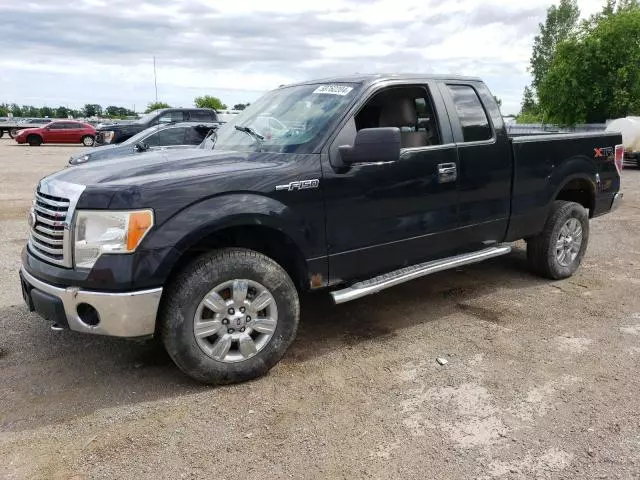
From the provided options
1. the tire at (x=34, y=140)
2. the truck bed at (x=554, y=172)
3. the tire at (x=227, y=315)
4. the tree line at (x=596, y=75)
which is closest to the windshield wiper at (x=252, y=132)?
the tire at (x=227, y=315)

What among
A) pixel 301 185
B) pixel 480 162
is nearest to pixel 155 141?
pixel 480 162

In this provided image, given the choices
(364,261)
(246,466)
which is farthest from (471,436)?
(364,261)

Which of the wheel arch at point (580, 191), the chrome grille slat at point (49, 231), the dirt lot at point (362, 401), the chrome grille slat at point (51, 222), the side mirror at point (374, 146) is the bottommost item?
the dirt lot at point (362, 401)

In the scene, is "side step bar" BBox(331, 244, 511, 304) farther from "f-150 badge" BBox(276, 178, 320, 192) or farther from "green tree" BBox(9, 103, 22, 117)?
"green tree" BBox(9, 103, 22, 117)

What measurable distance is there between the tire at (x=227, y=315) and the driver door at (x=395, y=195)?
0.54 meters

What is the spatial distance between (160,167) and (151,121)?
15119mm

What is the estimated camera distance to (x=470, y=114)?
481 cm

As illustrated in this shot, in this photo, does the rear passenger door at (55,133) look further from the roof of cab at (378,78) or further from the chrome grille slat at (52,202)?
the chrome grille slat at (52,202)

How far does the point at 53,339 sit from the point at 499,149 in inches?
156

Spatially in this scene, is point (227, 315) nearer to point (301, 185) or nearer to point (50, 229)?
point (301, 185)

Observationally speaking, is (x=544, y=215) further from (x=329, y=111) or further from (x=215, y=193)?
(x=215, y=193)

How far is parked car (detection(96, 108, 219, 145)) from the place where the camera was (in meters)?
16.7

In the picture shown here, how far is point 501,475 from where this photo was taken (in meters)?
2.69

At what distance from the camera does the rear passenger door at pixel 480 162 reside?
4641mm
